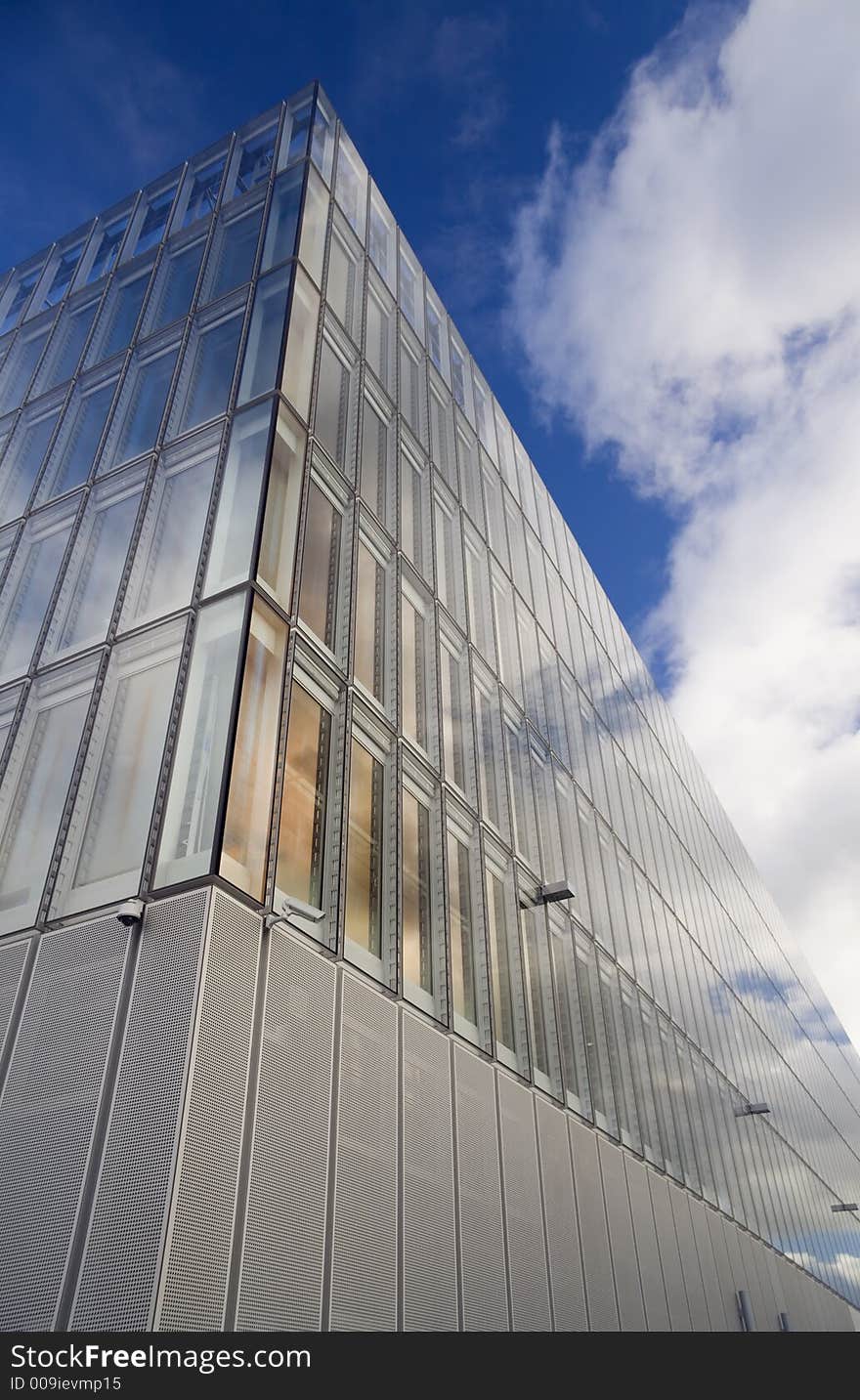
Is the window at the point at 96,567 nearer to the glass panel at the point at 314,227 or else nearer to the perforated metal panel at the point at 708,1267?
the glass panel at the point at 314,227

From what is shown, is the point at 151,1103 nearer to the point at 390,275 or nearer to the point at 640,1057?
the point at 640,1057

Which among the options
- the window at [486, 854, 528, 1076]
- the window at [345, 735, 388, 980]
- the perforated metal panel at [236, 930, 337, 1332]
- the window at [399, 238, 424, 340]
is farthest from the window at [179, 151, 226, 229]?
the perforated metal panel at [236, 930, 337, 1332]

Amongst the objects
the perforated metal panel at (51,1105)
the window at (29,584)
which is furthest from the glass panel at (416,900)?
the window at (29,584)

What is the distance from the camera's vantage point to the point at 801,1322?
3181 cm

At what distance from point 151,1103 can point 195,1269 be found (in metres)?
1.52

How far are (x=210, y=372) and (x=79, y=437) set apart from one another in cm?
365

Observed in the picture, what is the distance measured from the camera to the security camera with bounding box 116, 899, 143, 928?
1088 cm

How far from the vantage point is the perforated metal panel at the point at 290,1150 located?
9.55 m

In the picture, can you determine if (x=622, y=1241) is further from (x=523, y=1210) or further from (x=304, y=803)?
(x=304, y=803)

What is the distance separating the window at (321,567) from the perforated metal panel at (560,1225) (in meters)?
9.40

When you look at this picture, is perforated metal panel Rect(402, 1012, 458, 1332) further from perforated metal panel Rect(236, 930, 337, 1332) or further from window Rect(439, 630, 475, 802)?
window Rect(439, 630, 475, 802)
